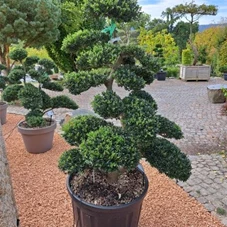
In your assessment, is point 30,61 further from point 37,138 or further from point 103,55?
point 103,55

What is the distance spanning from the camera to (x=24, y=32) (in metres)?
4.69

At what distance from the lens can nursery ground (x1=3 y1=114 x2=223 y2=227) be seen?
1.83 m

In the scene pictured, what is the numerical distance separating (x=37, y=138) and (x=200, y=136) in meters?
2.56

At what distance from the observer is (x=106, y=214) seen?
1361 mm

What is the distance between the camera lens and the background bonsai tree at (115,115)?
1.23 m

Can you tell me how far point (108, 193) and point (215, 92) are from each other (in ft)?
16.7

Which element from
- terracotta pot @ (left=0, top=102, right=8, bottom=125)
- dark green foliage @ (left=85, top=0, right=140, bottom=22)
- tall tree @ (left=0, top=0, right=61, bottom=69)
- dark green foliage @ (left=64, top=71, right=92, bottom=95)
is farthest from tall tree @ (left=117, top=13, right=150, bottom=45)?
terracotta pot @ (left=0, top=102, right=8, bottom=125)

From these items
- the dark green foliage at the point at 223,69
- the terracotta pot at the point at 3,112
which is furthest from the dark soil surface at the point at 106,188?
the dark green foliage at the point at 223,69

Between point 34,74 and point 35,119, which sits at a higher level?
point 34,74

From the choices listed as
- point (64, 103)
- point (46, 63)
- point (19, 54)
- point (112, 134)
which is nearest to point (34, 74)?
point (46, 63)

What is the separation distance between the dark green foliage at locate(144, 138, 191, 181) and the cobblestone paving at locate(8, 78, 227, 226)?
0.75 m

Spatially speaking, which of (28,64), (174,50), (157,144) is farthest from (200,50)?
(157,144)

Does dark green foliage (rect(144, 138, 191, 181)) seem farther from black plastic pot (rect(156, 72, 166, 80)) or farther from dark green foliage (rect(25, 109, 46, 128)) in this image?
black plastic pot (rect(156, 72, 166, 80))

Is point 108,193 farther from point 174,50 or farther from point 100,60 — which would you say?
point 174,50
